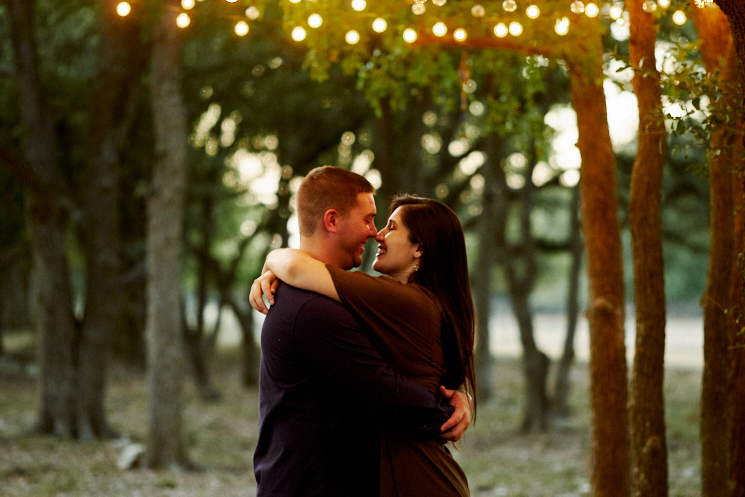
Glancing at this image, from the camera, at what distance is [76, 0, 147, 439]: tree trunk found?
1195cm

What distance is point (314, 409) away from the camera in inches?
111

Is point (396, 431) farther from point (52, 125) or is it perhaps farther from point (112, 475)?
point (52, 125)

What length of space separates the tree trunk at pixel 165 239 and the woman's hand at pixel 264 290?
284 inches

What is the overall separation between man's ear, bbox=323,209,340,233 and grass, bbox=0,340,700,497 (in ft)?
16.2

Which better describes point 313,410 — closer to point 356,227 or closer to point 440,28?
point 356,227

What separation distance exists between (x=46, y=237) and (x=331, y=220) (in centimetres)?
971

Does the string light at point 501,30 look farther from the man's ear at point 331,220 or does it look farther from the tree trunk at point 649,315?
the man's ear at point 331,220

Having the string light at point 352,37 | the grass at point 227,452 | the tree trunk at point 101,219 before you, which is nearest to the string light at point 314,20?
the string light at point 352,37

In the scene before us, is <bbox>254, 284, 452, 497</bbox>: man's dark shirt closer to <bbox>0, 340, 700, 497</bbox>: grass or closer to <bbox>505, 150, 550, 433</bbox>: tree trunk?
<bbox>0, 340, 700, 497</bbox>: grass

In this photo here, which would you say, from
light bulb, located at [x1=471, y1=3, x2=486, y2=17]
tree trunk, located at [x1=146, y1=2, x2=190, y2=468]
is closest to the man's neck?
light bulb, located at [x1=471, y1=3, x2=486, y2=17]

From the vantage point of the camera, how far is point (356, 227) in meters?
3.04

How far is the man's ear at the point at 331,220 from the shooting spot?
3.00 metres

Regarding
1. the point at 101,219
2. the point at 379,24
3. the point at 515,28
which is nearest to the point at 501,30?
the point at 515,28

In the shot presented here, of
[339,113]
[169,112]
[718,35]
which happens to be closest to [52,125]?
[169,112]
